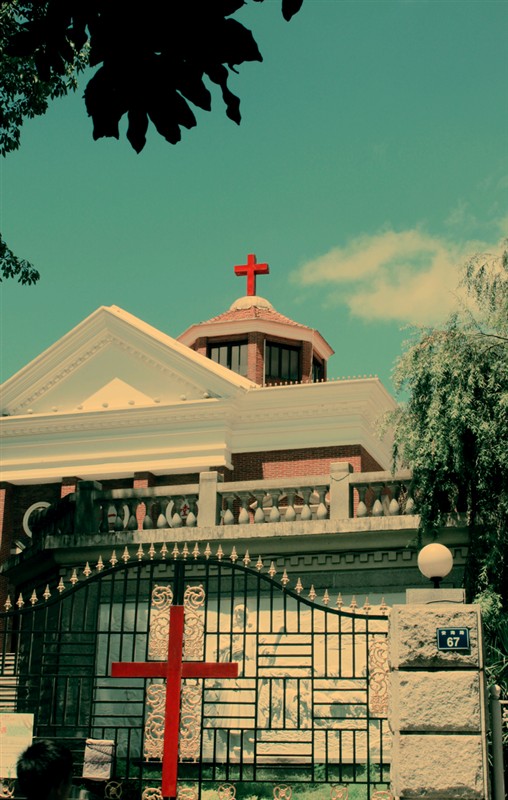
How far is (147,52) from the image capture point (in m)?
4.39

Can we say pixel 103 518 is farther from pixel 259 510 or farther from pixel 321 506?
pixel 321 506

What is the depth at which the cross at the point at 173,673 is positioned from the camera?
33.7ft

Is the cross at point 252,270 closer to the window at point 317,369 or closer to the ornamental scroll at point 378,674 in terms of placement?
the window at point 317,369

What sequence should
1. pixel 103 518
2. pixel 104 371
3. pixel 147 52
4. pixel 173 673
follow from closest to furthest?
pixel 147 52 < pixel 173 673 < pixel 103 518 < pixel 104 371

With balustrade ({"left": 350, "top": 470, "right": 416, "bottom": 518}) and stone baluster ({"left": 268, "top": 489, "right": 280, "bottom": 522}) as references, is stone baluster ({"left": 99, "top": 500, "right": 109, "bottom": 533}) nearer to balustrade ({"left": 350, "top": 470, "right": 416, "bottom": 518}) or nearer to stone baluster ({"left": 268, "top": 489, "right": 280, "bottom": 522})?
stone baluster ({"left": 268, "top": 489, "right": 280, "bottom": 522})

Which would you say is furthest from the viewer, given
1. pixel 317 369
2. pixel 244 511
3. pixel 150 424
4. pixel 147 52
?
pixel 317 369

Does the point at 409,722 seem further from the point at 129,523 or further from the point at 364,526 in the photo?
the point at 129,523

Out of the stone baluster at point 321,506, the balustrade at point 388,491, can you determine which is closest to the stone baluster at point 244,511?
the stone baluster at point 321,506

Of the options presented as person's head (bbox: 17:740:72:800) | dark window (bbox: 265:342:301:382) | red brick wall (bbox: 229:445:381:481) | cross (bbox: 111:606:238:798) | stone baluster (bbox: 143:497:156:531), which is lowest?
person's head (bbox: 17:740:72:800)

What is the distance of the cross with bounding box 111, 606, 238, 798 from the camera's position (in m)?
10.3

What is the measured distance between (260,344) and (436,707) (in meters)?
23.3

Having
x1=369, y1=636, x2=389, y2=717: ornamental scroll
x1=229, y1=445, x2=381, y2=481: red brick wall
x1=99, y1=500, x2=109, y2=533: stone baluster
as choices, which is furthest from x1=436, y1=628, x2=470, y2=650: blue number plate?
x1=229, y1=445, x2=381, y2=481: red brick wall

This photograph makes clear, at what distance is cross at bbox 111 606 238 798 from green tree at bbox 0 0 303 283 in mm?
6998

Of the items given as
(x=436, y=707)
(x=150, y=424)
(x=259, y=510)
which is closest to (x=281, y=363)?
(x=150, y=424)
